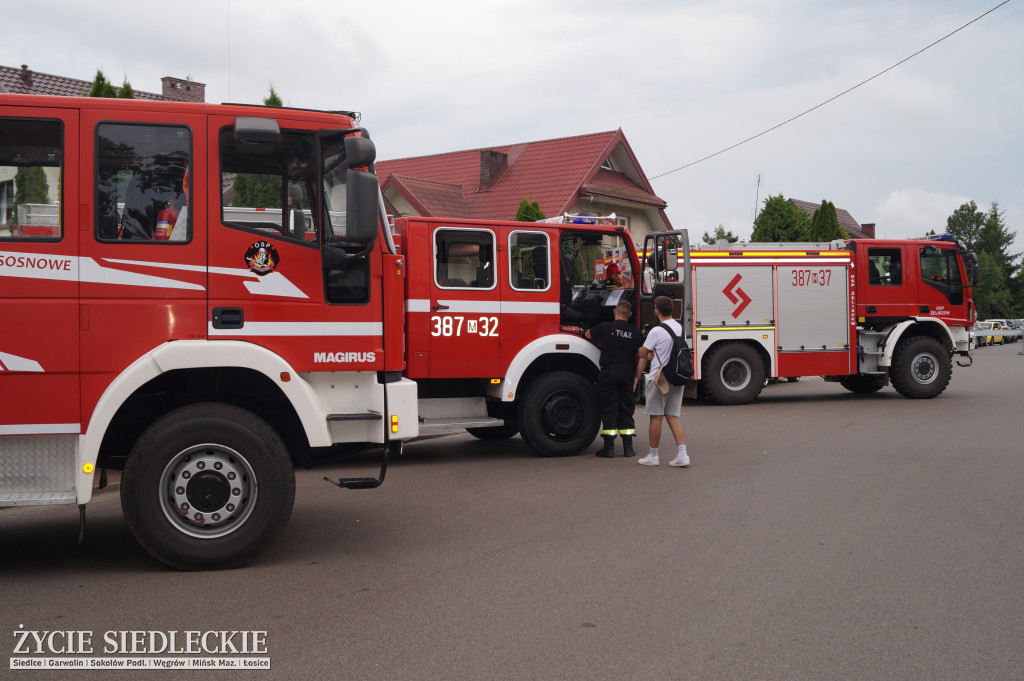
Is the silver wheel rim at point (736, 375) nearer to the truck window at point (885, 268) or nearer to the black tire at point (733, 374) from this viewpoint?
the black tire at point (733, 374)

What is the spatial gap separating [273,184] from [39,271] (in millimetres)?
1509

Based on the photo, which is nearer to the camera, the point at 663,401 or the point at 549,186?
the point at 663,401

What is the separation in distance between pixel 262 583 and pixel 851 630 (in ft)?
11.0

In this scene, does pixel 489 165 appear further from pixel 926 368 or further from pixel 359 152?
pixel 359 152

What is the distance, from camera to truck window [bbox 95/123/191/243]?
19.0ft

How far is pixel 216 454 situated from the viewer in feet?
19.3

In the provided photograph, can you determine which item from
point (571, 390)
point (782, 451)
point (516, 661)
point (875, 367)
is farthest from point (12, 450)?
point (875, 367)

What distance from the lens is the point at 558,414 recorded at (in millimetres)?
10820

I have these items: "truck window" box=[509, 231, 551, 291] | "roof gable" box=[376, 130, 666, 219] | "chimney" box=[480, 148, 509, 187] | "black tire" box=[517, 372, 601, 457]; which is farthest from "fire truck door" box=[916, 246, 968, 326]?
"chimney" box=[480, 148, 509, 187]

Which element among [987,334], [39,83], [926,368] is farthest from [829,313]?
[987,334]

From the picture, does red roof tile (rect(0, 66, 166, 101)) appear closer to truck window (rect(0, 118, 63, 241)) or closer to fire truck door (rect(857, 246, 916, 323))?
fire truck door (rect(857, 246, 916, 323))

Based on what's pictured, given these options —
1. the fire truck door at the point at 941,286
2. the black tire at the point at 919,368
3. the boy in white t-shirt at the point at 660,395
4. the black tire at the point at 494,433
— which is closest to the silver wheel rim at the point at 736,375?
the black tire at the point at 919,368

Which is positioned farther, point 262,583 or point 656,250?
point 656,250

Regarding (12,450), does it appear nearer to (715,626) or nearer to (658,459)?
(715,626)
